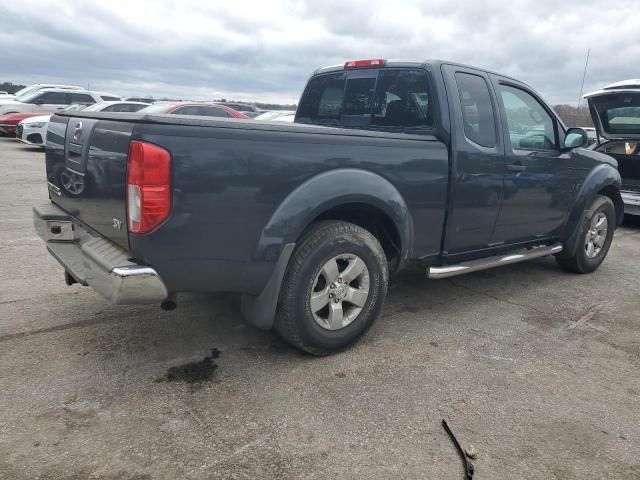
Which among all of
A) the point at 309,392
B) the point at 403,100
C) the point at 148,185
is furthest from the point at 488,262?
the point at 148,185

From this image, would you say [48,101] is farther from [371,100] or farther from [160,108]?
[371,100]

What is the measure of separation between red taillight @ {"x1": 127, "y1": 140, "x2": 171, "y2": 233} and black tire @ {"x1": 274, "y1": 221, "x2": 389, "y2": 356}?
85cm

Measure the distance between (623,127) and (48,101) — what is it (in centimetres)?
1651

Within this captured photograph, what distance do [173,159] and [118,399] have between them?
1.29 metres

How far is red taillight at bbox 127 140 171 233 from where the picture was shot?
8.13ft

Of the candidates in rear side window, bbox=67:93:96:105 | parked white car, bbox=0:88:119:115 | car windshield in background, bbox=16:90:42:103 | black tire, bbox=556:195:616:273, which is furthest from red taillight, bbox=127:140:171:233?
car windshield in background, bbox=16:90:42:103

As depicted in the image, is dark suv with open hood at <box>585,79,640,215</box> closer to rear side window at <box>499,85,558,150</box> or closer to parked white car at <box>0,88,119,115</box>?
rear side window at <box>499,85,558,150</box>

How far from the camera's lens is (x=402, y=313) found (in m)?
4.15

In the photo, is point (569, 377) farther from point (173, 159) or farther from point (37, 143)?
point (37, 143)

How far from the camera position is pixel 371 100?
430 centimetres

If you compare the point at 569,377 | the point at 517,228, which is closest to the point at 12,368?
the point at 569,377

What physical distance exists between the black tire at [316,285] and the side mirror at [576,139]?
251 centimetres

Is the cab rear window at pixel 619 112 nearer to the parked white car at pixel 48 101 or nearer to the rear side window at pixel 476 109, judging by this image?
the rear side window at pixel 476 109

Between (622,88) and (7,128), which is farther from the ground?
(622,88)
